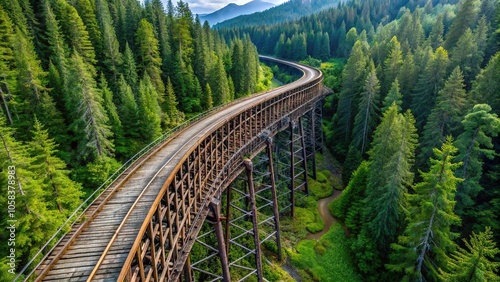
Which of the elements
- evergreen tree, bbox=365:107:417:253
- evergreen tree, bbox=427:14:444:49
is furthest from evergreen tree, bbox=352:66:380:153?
evergreen tree, bbox=427:14:444:49

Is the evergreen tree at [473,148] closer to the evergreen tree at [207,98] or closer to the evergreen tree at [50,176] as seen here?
the evergreen tree at [50,176]

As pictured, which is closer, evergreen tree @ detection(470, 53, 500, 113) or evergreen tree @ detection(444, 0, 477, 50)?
evergreen tree @ detection(470, 53, 500, 113)

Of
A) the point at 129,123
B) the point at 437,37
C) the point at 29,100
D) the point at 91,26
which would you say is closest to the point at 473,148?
the point at 129,123

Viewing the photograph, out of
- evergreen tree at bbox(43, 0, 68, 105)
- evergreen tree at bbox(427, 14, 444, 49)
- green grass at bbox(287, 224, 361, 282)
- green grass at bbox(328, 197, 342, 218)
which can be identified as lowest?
green grass at bbox(287, 224, 361, 282)

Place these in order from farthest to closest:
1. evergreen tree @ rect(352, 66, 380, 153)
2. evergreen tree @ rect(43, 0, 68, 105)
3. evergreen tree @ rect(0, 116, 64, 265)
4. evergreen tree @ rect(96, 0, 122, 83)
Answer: evergreen tree @ rect(96, 0, 122, 83), evergreen tree @ rect(352, 66, 380, 153), evergreen tree @ rect(43, 0, 68, 105), evergreen tree @ rect(0, 116, 64, 265)

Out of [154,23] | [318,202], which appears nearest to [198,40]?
[154,23]

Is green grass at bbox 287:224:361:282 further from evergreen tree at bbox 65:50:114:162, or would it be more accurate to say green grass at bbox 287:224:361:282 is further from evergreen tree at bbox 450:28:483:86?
evergreen tree at bbox 450:28:483:86
